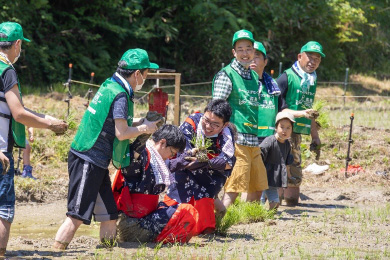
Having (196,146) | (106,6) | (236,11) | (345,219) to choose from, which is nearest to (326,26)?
(236,11)

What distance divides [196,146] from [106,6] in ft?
42.1

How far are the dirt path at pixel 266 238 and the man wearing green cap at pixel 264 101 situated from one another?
3.12 ft

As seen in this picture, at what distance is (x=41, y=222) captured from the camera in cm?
877

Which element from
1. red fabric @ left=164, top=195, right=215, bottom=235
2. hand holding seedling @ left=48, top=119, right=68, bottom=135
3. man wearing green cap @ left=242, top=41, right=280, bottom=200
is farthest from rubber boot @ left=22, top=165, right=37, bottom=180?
hand holding seedling @ left=48, top=119, right=68, bottom=135

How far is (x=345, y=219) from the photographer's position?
8.89 metres

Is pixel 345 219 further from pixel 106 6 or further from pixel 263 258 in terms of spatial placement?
pixel 106 6

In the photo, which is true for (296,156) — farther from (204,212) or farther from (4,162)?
(4,162)

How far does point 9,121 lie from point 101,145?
2.76 ft

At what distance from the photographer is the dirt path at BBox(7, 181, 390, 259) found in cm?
647

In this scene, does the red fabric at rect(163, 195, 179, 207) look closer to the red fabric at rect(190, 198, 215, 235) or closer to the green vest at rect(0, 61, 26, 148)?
the red fabric at rect(190, 198, 215, 235)

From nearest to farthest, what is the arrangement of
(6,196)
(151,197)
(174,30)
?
(6,196), (151,197), (174,30)

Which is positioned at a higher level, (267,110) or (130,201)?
(267,110)

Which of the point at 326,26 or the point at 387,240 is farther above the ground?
the point at 326,26

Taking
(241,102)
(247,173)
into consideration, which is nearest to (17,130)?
(241,102)
